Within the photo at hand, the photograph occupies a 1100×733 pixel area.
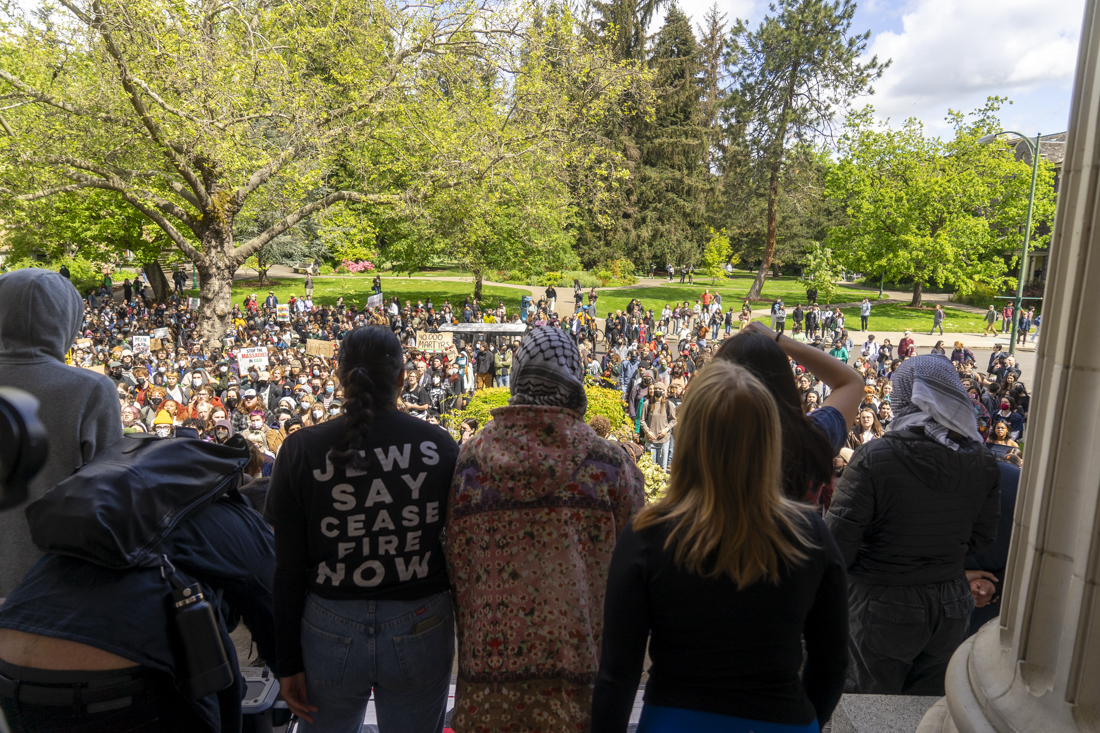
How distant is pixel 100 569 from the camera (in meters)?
1.71

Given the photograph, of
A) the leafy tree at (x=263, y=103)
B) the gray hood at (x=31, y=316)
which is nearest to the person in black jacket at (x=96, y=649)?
the gray hood at (x=31, y=316)

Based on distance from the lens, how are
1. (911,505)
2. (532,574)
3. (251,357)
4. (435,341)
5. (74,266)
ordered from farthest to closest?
(74,266) → (435,341) → (251,357) → (911,505) → (532,574)

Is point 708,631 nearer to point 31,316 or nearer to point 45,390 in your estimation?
point 45,390

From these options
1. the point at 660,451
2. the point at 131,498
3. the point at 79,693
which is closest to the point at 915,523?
the point at 131,498

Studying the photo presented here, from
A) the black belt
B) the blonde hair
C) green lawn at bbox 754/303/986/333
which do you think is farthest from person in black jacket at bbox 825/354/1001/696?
green lawn at bbox 754/303/986/333

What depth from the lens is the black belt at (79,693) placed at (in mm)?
1640

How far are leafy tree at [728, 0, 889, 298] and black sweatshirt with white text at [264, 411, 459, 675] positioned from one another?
3991 centimetres

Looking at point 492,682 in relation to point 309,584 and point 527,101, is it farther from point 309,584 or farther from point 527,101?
point 527,101

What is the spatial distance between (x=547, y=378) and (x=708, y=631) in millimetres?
748

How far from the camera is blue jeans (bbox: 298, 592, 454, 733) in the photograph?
195cm

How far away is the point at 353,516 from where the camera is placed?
6.33 feet

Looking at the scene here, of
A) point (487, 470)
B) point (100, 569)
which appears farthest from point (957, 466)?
point (100, 569)

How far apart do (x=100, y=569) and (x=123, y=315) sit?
2879cm

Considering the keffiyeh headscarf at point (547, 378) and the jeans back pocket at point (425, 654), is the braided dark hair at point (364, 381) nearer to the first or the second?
the keffiyeh headscarf at point (547, 378)
